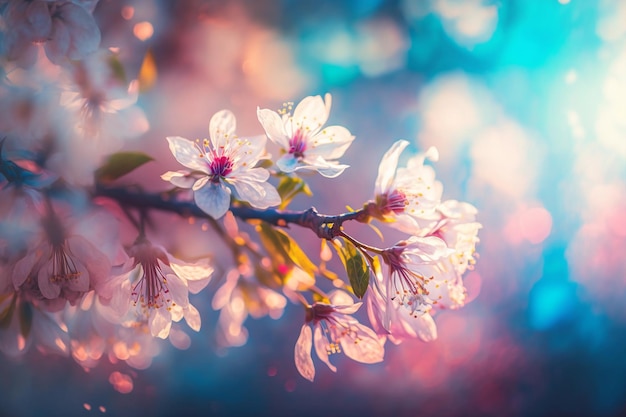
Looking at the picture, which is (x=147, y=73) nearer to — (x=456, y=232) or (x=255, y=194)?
(x=255, y=194)

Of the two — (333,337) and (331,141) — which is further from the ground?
(331,141)

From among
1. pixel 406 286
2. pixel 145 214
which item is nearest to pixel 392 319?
pixel 406 286

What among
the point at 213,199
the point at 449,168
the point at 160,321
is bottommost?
the point at 160,321

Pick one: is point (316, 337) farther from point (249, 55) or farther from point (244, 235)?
point (249, 55)

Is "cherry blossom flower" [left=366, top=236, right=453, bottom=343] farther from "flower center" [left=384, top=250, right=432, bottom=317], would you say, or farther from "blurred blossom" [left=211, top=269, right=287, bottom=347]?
"blurred blossom" [left=211, top=269, right=287, bottom=347]

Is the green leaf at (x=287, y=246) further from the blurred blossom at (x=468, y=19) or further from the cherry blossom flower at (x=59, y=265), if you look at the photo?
the blurred blossom at (x=468, y=19)
